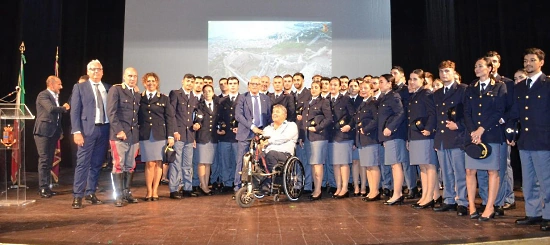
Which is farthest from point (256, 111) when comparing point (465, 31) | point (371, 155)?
point (465, 31)

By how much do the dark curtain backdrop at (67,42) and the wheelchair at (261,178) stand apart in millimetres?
5930

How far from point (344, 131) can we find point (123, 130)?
2.55 m

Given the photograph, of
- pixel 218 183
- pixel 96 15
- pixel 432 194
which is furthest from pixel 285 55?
pixel 432 194

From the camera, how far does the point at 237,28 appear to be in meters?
9.49

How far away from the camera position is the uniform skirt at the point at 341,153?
19.6 feet

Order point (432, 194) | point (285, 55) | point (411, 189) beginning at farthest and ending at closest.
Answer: point (285, 55)
point (411, 189)
point (432, 194)

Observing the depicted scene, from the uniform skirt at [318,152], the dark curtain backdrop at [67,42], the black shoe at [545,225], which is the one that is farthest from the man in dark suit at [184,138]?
the dark curtain backdrop at [67,42]

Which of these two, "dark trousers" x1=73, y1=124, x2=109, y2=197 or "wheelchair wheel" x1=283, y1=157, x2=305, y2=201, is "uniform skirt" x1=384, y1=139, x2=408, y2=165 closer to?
"wheelchair wheel" x1=283, y1=157, x2=305, y2=201

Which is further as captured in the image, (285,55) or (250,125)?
(285,55)

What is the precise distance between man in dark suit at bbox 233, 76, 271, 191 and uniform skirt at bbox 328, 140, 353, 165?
0.93m

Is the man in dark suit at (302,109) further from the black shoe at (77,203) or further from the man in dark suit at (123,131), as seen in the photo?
the black shoe at (77,203)

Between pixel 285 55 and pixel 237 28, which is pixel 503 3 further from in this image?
pixel 237 28

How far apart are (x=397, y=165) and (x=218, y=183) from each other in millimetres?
2689

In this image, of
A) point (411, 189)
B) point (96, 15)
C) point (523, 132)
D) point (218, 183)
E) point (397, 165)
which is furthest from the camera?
point (96, 15)
